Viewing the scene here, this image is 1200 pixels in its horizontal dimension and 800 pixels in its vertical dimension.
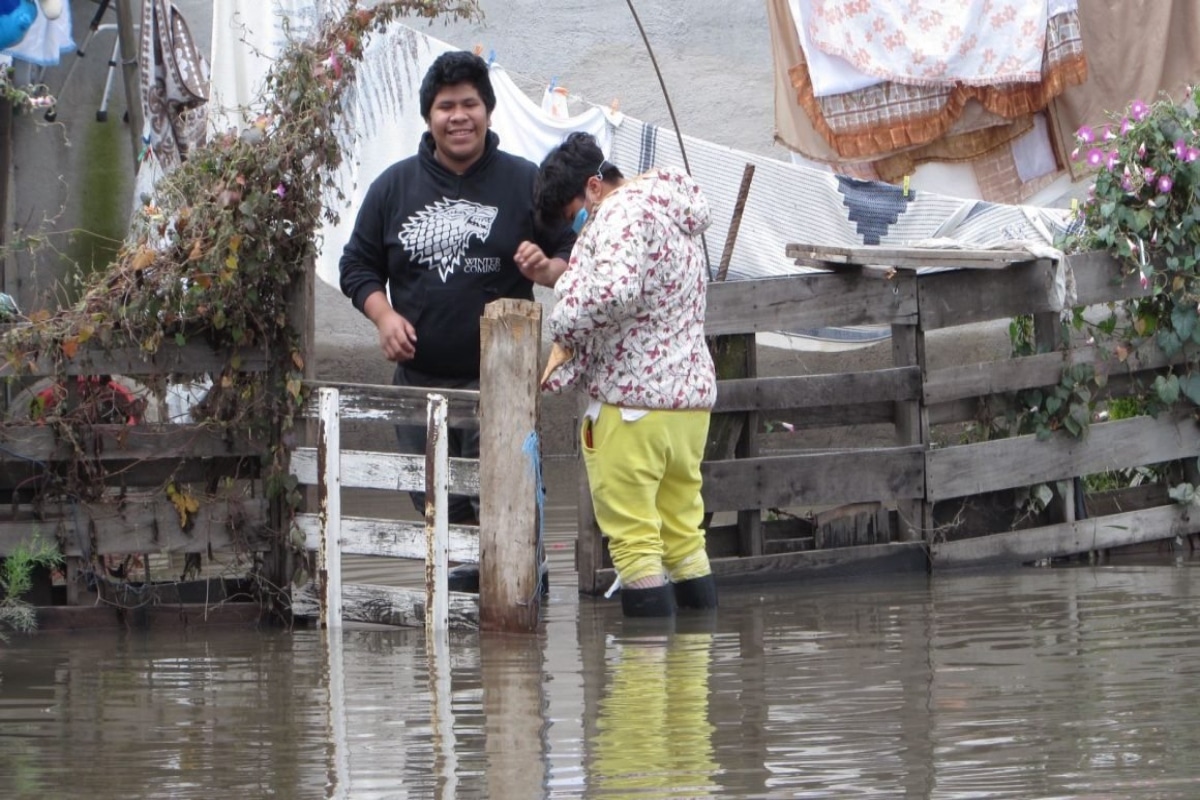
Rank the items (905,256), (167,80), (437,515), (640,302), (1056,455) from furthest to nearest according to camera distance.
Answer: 1. (167,80)
2. (1056,455)
3. (905,256)
4. (437,515)
5. (640,302)

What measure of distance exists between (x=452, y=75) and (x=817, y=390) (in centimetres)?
190

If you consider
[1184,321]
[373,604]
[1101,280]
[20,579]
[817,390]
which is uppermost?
[1101,280]

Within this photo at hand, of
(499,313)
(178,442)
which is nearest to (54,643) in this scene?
(178,442)

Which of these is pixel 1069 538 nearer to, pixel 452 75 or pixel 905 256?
pixel 905 256

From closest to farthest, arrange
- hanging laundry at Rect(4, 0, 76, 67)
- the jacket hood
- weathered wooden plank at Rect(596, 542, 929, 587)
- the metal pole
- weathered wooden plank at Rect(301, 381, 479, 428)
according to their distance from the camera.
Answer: the jacket hood, weathered wooden plank at Rect(301, 381, 479, 428), weathered wooden plank at Rect(596, 542, 929, 587), hanging laundry at Rect(4, 0, 76, 67), the metal pole

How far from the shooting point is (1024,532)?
7285 millimetres

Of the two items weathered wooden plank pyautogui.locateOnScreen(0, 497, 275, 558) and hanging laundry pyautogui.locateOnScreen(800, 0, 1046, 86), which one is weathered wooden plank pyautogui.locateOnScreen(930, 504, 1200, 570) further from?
hanging laundry pyautogui.locateOnScreen(800, 0, 1046, 86)

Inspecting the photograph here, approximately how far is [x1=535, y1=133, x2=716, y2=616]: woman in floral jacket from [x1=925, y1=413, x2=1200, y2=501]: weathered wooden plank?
1465 millimetres

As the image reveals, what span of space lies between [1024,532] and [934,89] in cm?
330

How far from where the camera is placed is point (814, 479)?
22.7 feet

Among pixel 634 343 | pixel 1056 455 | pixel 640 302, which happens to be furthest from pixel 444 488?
pixel 1056 455

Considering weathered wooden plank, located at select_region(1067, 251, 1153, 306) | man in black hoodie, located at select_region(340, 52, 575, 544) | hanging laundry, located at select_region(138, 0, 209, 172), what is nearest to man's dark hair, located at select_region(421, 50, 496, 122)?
man in black hoodie, located at select_region(340, 52, 575, 544)

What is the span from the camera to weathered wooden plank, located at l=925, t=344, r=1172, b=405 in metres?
7.07

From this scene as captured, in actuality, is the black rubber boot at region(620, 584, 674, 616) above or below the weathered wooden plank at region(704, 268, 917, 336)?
below
